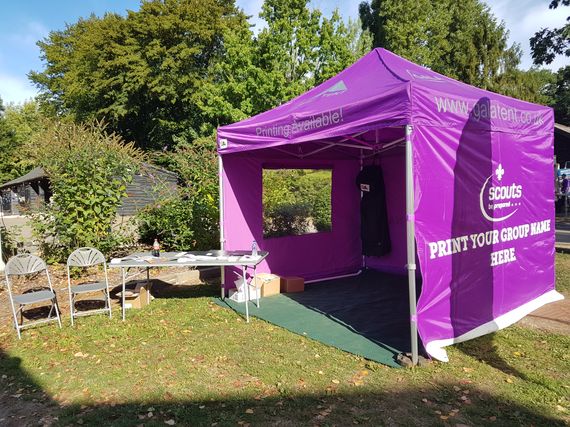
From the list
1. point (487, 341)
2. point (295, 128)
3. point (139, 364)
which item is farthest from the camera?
point (295, 128)

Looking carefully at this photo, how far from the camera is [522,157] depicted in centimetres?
554

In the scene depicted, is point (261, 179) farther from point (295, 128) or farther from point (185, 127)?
point (185, 127)

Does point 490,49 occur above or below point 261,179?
above

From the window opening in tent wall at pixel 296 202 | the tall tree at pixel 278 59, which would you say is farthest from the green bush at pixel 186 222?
the tall tree at pixel 278 59

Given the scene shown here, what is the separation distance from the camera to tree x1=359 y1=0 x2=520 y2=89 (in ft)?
83.1

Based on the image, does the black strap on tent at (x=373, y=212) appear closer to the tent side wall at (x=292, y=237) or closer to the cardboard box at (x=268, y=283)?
the tent side wall at (x=292, y=237)

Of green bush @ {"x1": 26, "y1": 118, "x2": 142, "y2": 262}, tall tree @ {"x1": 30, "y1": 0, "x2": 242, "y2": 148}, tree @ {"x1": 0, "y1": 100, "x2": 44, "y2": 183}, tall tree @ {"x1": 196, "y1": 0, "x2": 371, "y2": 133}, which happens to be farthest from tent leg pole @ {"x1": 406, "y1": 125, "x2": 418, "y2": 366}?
tree @ {"x1": 0, "y1": 100, "x2": 44, "y2": 183}

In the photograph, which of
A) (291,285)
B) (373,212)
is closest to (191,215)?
(291,285)

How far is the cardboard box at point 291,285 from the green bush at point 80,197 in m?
3.15

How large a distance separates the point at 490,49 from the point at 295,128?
24900 mm

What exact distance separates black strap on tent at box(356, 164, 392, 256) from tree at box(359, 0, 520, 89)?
20.7 metres

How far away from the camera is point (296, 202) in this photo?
7777 mm

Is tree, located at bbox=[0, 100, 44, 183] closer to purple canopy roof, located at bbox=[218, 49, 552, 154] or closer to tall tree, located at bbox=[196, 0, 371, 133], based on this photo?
tall tree, located at bbox=[196, 0, 371, 133]

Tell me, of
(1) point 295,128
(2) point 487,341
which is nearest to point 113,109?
(1) point 295,128
